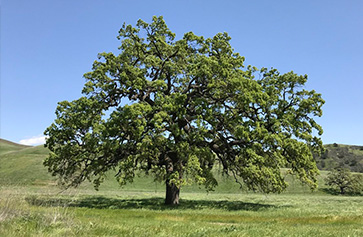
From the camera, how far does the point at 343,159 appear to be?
5468 inches

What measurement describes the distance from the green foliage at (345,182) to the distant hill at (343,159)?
178ft

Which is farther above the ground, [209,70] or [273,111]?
[209,70]

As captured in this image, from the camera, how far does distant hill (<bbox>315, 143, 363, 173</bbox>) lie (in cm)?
12775

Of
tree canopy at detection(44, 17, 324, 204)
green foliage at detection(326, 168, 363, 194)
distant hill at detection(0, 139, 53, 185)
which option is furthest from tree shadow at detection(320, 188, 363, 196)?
distant hill at detection(0, 139, 53, 185)

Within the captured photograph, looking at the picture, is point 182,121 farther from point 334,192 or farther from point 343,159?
point 343,159

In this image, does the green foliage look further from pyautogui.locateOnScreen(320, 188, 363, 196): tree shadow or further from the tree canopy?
the tree canopy

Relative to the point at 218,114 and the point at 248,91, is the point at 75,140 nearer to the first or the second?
the point at 218,114

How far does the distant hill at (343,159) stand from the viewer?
128m

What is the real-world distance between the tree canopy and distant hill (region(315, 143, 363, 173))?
110300mm

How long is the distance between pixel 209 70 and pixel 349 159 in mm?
134493

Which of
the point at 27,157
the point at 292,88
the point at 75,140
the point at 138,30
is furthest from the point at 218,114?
the point at 27,157

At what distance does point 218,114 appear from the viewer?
92.1 feet

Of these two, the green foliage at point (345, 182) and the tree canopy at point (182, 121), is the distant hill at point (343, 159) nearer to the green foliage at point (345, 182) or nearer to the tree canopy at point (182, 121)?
the green foliage at point (345, 182)

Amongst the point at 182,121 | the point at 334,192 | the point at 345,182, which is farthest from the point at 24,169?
the point at 345,182
